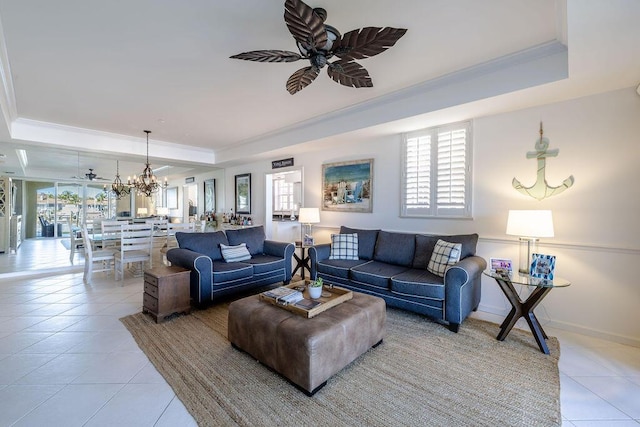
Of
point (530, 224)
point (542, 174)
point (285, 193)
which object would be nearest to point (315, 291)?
point (530, 224)

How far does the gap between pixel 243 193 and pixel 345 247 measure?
386cm

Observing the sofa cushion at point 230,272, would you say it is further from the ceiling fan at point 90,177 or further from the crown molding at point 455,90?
the ceiling fan at point 90,177

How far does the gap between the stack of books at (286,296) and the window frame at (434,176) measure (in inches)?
88.6

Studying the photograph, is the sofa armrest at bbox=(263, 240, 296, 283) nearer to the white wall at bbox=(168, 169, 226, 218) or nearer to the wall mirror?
the wall mirror

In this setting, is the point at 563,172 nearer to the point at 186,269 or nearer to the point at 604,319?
the point at 604,319

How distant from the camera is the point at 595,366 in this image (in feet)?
7.07

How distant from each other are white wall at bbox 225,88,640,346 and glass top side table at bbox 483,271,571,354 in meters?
0.53

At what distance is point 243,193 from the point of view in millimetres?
6863

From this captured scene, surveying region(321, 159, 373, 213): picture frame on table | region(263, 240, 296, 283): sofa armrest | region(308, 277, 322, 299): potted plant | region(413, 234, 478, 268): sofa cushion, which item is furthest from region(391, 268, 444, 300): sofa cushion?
region(263, 240, 296, 283): sofa armrest

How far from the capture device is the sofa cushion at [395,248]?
3.58 meters

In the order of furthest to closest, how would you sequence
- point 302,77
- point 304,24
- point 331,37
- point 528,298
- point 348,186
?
1. point 348,186
2. point 528,298
3. point 302,77
4. point 331,37
5. point 304,24

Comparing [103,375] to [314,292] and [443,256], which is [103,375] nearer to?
[314,292]

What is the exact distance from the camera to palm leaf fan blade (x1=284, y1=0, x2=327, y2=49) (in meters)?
1.42

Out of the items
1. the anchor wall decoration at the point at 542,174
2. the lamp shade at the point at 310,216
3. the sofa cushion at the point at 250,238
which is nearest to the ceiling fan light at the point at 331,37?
the anchor wall decoration at the point at 542,174
